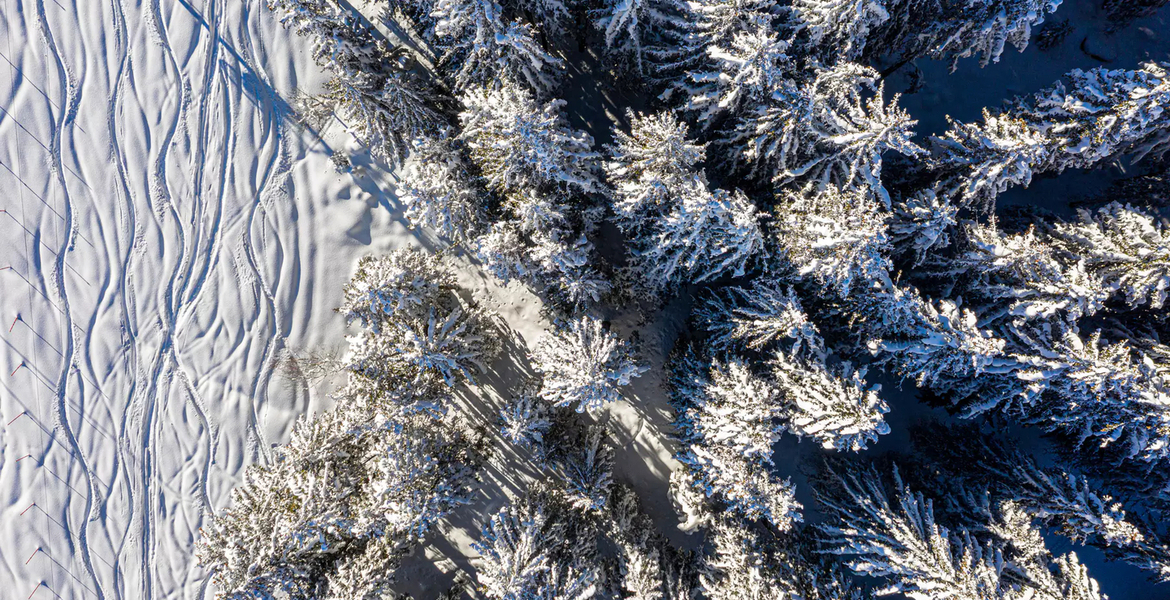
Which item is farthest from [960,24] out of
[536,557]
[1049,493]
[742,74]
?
[536,557]

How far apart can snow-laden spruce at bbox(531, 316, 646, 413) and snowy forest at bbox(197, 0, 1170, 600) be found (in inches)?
2.9

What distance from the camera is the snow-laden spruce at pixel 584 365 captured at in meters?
10.1

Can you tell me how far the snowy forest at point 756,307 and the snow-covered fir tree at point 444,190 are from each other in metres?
0.06

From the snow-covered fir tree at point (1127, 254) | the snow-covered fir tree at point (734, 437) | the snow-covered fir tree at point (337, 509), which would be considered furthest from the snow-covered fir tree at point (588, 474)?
the snow-covered fir tree at point (1127, 254)

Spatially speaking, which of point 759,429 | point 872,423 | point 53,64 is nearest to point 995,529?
point 872,423

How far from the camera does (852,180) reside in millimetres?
10320

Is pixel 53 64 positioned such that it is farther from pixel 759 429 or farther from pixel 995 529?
pixel 995 529

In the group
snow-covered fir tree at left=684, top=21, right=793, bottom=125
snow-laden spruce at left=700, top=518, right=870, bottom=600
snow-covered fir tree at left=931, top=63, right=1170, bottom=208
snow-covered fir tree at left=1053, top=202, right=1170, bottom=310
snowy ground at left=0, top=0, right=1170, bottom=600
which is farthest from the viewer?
snowy ground at left=0, top=0, right=1170, bottom=600

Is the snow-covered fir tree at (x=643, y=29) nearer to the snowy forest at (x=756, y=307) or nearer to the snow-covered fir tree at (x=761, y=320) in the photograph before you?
the snowy forest at (x=756, y=307)

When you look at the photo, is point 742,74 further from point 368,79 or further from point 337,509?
point 337,509

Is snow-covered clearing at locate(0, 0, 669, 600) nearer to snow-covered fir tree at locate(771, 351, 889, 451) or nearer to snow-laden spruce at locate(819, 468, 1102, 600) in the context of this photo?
snow-covered fir tree at locate(771, 351, 889, 451)

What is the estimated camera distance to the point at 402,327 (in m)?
11.0

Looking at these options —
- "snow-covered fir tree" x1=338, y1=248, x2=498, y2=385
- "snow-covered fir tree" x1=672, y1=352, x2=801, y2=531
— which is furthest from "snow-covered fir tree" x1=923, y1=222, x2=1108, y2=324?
"snow-covered fir tree" x1=338, y1=248, x2=498, y2=385

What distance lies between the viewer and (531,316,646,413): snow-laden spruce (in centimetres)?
1013
